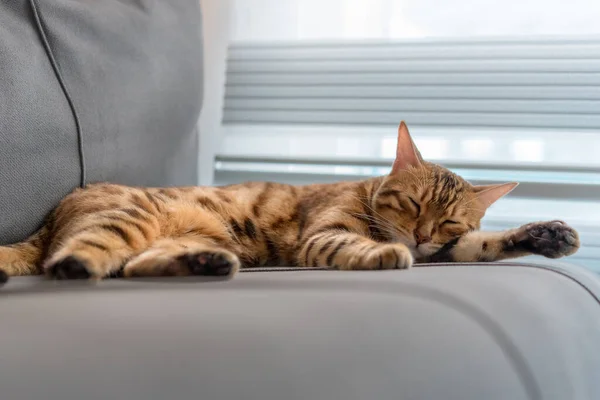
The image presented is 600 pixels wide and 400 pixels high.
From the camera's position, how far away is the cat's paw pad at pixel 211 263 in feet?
3.04

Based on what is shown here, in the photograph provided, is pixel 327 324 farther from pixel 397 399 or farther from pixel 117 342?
pixel 117 342

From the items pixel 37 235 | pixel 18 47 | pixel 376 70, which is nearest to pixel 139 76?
pixel 18 47

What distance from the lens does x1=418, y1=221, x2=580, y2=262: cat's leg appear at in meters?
1.15

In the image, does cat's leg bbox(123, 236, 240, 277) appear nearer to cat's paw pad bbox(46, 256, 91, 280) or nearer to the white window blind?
cat's paw pad bbox(46, 256, 91, 280)

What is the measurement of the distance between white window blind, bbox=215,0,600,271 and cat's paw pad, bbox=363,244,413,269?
103 centimetres

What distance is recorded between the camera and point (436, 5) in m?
2.00

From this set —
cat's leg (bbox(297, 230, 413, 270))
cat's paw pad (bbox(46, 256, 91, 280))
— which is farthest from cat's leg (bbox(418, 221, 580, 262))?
cat's paw pad (bbox(46, 256, 91, 280))

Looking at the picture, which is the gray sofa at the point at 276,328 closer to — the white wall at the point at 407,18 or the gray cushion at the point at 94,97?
the gray cushion at the point at 94,97

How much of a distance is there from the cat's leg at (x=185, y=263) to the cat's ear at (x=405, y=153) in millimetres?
607

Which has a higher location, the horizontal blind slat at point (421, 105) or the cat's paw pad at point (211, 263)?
the horizontal blind slat at point (421, 105)

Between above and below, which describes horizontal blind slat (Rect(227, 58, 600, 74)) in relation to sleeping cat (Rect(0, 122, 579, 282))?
above

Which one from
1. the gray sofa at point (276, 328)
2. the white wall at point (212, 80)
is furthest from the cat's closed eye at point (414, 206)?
the white wall at point (212, 80)

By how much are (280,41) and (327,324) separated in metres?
1.66

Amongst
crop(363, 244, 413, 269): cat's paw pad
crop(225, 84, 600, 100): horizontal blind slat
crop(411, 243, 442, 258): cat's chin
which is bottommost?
crop(411, 243, 442, 258): cat's chin
